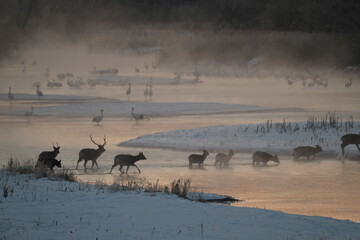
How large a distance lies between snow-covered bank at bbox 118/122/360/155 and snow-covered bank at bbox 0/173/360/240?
25.8 ft

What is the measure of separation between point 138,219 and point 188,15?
229 ft

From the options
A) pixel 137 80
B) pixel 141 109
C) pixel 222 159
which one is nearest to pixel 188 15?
pixel 137 80

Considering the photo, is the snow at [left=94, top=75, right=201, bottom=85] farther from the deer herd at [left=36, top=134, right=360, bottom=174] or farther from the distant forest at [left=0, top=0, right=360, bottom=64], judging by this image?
the deer herd at [left=36, top=134, right=360, bottom=174]

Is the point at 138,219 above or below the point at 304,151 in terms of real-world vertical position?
below

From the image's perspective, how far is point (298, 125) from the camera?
2073 cm

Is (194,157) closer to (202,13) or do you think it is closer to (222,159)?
(222,159)

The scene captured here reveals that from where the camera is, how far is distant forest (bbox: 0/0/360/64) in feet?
192

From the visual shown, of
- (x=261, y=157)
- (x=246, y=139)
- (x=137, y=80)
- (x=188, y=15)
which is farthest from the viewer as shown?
(x=188, y=15)

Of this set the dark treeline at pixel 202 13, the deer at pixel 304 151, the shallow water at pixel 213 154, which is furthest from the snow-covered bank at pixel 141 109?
the dark treeline at pixel 202 13

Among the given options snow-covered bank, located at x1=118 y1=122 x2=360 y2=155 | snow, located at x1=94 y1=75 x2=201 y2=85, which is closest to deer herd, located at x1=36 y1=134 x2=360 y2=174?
snow-covered bank, located at x1=118 y1=122 x2=360 y2=155

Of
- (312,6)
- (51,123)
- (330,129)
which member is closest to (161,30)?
(312,6)

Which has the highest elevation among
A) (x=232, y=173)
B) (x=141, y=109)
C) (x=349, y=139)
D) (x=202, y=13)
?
(x=202, y=13)

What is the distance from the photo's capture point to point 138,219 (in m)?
9.52

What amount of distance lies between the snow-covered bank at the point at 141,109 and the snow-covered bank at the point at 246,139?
644 cm
